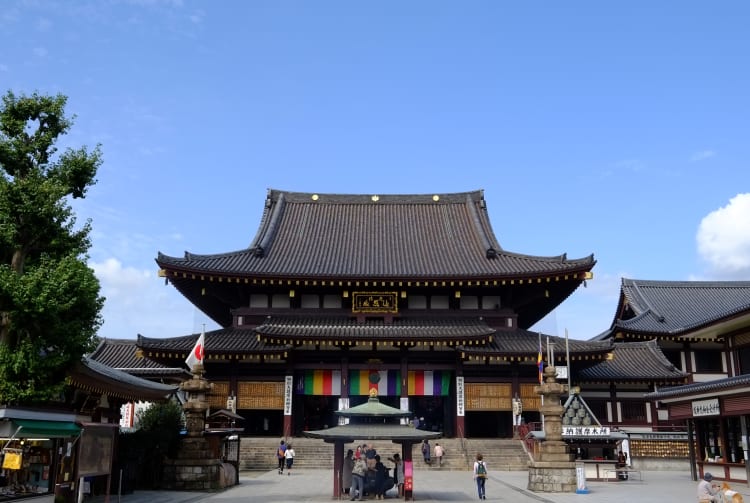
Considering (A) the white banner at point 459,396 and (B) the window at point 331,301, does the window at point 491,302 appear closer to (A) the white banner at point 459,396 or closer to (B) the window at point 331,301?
(A) the white banner at point 459,396

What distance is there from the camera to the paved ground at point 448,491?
2073cm

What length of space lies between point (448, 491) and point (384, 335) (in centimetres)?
1273

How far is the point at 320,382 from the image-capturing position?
123 feet

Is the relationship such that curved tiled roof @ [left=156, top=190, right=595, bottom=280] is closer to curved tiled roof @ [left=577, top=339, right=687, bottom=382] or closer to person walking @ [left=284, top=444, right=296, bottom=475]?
curved tiled roof @ [left=577, top=339, right=687, bottom=382]

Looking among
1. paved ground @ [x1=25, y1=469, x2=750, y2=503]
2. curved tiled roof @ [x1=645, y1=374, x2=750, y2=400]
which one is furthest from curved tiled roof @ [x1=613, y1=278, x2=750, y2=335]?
paved ground @ [x1=25, y1=469, x2=750, y2=503]

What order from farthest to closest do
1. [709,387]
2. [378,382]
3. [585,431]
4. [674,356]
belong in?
[674,356], [378,382], [585,431], [709,387]

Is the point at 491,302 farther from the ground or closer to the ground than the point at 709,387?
farther from the ground

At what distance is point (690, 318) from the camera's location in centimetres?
5025

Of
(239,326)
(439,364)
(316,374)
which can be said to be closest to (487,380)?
(439,364)

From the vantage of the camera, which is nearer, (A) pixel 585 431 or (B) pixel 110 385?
(B) pixel 110 385

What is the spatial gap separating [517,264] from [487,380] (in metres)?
7.37

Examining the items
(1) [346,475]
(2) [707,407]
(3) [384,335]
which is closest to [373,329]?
(3) [384,335]

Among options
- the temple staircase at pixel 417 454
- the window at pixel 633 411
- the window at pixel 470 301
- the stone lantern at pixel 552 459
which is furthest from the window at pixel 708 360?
the stone lantern at pixel 552 459

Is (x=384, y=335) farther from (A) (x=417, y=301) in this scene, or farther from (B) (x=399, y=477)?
(B) (x=399, y=477)
